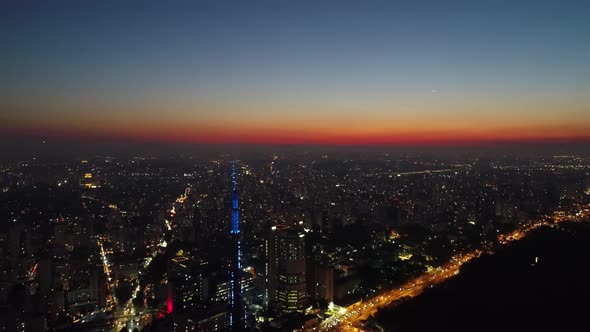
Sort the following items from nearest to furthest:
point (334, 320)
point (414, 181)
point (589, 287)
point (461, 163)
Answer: point (334, 320), point (589, 287), point (414, 181), point (461, 163)

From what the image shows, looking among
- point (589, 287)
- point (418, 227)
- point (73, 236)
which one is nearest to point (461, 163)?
point (418, 227)

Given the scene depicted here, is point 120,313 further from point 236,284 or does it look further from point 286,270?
point 286,270

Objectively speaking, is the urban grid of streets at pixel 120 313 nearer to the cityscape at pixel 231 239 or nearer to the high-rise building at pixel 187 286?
the cityscape at pixel 231 239

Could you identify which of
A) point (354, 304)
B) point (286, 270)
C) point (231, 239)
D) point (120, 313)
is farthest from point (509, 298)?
point (120, 313)

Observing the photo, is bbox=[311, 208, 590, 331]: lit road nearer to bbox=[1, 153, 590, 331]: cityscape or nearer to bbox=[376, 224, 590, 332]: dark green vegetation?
bbox=[1, 153, 590, 331]: cityscape

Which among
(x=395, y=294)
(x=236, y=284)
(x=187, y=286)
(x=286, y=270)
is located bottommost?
(x=395, y=294)

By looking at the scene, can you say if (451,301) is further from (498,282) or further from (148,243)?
(148,243)
